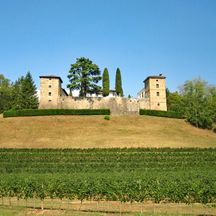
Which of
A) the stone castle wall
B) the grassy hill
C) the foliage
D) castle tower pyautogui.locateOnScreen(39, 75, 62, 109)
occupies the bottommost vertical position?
the foliage

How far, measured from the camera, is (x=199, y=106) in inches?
2340

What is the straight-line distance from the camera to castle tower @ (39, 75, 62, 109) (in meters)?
63.8

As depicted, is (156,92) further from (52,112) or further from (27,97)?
(27,97)

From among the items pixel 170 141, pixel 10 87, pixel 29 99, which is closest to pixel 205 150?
pixel 170 141

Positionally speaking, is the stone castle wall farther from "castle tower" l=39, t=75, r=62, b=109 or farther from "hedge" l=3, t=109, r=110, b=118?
"hedge" l=3, t=109, r=110, b=118

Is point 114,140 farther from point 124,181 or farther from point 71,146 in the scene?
point 124,181

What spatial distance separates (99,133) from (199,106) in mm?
24316

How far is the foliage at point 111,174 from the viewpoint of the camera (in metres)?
16.2

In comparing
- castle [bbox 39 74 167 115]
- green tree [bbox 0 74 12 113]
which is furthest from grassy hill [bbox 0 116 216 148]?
green tree [bbox 0 74 12 113]

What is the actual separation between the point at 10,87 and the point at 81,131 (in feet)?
136

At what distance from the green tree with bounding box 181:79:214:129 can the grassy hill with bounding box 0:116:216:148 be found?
80.5 inches

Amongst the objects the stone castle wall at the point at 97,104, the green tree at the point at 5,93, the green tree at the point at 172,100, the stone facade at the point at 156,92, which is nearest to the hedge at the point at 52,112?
the stone castle wall at the point at 97,104

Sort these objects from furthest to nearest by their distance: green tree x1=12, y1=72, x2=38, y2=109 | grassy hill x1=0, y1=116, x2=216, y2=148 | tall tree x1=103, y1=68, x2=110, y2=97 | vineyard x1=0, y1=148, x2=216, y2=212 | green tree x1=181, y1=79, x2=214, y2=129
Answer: tall tree x1=103, y1=68, x2=110, y2=97 → green tree x1=12, y1=72, x2=38, y2=109 → green tree x1=181, y1=79, x2=214, y2=129 → grassy hill x1=0, y1=116, x2=216, y2=148 → vineyard x1=0, y1=148, x2=216, y2=212

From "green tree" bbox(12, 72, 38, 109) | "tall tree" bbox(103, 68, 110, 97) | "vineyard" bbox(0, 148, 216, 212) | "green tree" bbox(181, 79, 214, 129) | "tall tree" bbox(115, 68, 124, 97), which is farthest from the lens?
"tall tree" bbox(115, 68, 124, 97)
